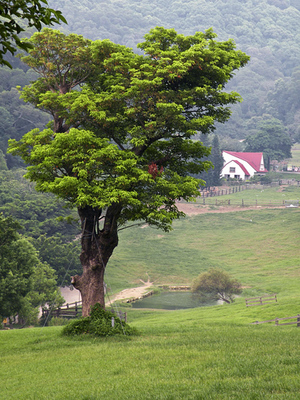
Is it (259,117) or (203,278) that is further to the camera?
(259,117)

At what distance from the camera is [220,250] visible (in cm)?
6397

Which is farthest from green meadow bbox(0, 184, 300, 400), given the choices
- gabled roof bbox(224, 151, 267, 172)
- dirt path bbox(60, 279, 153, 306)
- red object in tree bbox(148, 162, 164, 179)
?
gabled roof bbox(224, 151, 267, 172)

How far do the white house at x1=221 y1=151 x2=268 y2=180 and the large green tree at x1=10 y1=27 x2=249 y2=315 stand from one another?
83.7 meters

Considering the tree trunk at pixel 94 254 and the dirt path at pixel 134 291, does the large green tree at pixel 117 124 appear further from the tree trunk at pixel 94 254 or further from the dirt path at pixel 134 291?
the dirt path at pixel 134 291

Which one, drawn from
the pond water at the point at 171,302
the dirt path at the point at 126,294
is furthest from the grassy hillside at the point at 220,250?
the pond water at the point at 171,302

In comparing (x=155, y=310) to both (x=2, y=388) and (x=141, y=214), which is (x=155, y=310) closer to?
(x=141, y=214)

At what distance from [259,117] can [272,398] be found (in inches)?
6368

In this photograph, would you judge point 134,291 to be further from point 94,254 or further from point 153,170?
point 153,170

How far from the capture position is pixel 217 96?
2058cm

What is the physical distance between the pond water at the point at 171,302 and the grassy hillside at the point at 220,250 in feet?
15.3

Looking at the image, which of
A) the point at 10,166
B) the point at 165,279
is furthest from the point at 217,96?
the point at 10,166

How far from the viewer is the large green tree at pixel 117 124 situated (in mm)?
18703

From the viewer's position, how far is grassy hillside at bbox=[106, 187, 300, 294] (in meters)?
54.2

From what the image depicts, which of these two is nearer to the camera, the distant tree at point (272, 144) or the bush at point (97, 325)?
the bush at point (97, 325)
